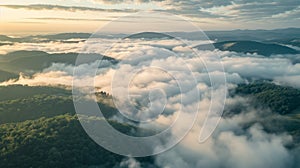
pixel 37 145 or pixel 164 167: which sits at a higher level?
pixel 37 145

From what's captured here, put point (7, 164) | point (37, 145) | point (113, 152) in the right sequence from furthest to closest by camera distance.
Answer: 1. point (113, 152)
2. point (37, 145)
3. point (7, 164)

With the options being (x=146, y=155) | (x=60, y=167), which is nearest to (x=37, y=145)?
(x=60, y=167)

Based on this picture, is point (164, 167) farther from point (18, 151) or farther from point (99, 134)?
point (18, 151)

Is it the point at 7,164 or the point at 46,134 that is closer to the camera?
the point at 7,164

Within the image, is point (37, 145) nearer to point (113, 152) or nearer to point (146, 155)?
point (113, 152)

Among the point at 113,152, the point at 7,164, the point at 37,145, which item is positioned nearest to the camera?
the point at 7,164

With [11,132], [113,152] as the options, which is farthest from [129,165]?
[11,132]
